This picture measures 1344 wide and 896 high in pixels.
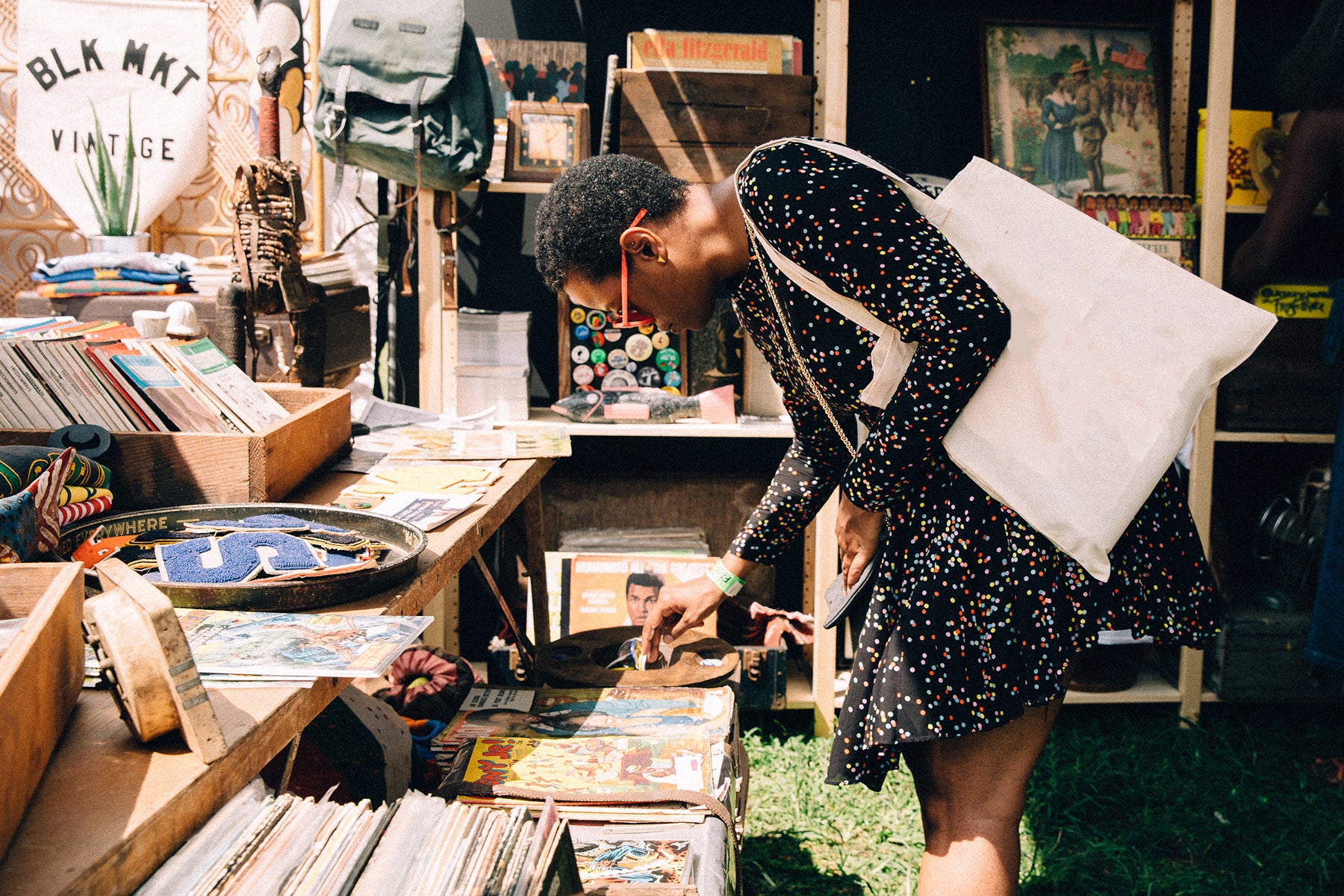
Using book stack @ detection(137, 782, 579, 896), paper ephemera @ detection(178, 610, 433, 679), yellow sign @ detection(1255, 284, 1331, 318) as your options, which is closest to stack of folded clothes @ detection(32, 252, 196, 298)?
paper ephemera @ detection(178, 610, 433, 679)

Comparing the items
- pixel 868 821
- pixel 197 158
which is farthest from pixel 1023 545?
pixel 197 158

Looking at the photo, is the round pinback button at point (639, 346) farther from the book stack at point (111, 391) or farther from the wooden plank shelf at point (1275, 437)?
the wooden plank shelf at point (1275, 437)

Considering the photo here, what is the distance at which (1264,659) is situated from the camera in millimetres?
3016

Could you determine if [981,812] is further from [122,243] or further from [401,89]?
[122,243]

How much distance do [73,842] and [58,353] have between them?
1190mm

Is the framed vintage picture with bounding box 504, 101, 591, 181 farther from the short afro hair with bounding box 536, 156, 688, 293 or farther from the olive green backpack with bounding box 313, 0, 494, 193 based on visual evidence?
the short afro hair with bounding box 536, 156, 688, 293

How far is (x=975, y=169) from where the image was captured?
1.34 m

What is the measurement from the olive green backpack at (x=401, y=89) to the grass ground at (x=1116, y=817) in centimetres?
186

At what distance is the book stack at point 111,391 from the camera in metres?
1.58

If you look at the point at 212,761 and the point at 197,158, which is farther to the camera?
the point at 197,158

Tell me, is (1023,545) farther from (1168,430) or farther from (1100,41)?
(1100,41)

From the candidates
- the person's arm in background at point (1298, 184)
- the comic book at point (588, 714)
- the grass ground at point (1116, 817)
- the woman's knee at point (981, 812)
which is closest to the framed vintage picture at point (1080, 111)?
the person's arm in background at point (1298, 184)

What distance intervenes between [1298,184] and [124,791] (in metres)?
2.98

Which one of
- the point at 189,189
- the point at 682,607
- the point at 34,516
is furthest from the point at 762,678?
the point at 189,189
